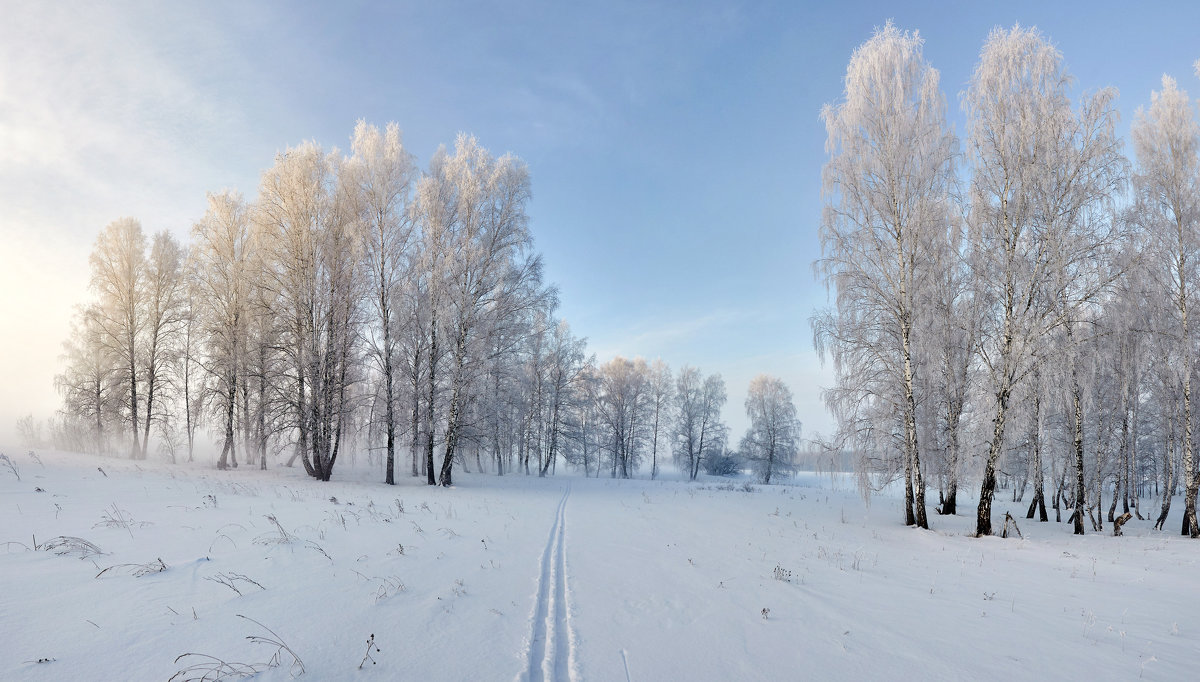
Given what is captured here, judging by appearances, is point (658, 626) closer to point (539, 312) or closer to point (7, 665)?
point (7, 665)

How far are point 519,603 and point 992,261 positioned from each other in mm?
14306

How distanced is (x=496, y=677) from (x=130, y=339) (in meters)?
30.9

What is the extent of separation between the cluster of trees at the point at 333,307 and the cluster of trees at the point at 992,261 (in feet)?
39.3

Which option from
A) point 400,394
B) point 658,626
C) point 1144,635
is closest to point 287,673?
point 658,626

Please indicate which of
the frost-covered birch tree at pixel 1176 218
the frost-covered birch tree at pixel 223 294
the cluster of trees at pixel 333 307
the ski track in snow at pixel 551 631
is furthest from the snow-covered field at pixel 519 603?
the frost-covered birch tree at pixel 223 294

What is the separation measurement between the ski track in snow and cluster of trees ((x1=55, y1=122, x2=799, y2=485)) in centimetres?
1352

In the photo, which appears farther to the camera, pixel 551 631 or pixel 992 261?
pixel 992 261

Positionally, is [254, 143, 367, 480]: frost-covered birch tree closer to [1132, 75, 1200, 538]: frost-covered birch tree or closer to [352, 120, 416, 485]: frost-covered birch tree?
[352, 120, 416, 485]: frost-covered birch tree

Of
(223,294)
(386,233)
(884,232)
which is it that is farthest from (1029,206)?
(223,294)

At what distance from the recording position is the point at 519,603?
4.77 m

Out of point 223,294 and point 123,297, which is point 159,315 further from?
point 223,294

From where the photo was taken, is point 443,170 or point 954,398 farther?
point 443,170

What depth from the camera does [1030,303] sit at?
12.0 meters

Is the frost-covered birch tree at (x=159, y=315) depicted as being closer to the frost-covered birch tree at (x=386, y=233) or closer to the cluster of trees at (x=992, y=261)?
the frost-covered birch tree at (x=386, y=233)
